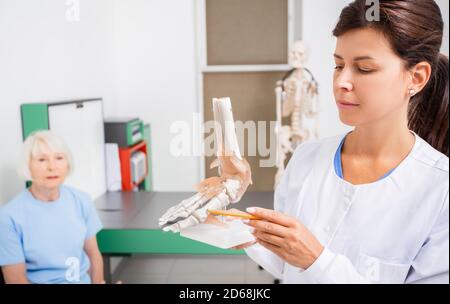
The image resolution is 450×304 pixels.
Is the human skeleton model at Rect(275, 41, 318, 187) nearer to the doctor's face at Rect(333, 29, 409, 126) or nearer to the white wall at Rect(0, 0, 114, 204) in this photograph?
the doctor's face at Rect(333, 29, 409, 126)

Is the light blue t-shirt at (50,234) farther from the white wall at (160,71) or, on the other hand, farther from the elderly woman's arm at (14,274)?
the white wall at (160,71)

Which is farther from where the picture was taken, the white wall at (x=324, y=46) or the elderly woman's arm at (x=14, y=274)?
the elderly woman's arm at (x=14, y=274)

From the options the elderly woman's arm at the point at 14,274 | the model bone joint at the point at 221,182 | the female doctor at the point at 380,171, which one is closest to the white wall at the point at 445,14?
the female doctor at the point at 380,171

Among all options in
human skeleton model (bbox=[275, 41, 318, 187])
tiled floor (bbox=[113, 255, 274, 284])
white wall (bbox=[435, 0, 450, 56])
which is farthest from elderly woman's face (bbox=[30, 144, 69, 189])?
white wall (bbox=[435, 0, 450, 56])

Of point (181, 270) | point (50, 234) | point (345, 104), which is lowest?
point (181, 270)

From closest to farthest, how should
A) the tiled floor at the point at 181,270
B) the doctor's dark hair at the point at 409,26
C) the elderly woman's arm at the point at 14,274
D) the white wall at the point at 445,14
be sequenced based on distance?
the doctor's dark hair at the point at 409,26 < the white wall at the point at 445,14 < the elderly woman's arm at the point at 14,274 < the tiled floor at the point at 181,270

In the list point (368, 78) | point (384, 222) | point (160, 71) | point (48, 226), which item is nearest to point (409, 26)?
point (368, 78)

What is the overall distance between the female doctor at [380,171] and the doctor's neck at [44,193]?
393mm

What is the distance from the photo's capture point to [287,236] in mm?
378

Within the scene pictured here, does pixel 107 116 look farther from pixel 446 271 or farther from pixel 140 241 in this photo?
pixel 446 271

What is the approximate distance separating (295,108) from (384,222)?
218mm

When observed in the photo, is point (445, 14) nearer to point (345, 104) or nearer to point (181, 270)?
point (345, 104)

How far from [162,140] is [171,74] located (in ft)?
0.30

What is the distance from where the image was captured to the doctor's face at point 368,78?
0.35m
